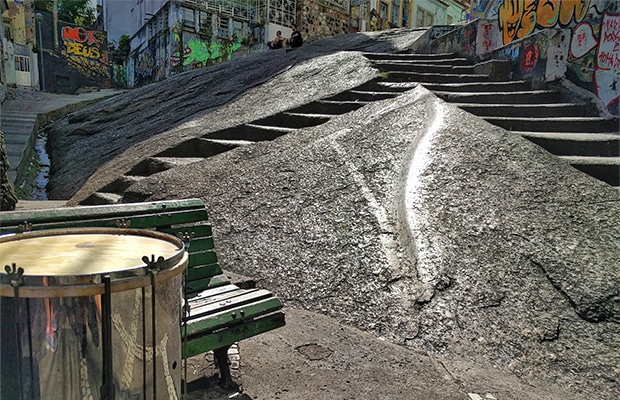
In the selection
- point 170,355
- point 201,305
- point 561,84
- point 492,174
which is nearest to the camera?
point 170,355

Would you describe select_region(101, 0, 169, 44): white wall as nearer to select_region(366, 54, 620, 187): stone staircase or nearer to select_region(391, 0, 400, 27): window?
select_region(391, 0, 400, 27): window

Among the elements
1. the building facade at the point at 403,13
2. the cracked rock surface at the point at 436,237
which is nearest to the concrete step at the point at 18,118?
the cracked rock surface at the point at 436,237

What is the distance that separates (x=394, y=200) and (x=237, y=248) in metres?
1.57

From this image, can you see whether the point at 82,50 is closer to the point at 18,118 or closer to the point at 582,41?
the point at 18,118

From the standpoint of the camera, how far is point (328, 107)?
7266 mm

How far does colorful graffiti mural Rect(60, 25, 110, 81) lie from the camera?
111ft

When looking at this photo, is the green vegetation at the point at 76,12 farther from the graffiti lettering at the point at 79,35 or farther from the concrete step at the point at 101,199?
the concrete step at the point at 101,199

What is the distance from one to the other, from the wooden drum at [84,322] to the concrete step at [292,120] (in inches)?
217

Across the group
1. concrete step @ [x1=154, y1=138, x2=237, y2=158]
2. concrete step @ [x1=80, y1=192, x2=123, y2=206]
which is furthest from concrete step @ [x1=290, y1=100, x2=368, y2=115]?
concrete step @ [x1=80, y1=192, x2=123, y2=206]

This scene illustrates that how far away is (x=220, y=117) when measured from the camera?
25.5ft

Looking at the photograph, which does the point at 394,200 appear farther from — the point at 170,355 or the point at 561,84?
the point at 561,84

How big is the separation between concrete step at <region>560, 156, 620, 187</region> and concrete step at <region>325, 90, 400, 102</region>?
3.21m

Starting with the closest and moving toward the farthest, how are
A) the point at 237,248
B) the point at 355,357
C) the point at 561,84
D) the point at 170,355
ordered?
1. the point at 170,355
2. the point at 355,357
3. the point at 237,248
4. the point at 561,84

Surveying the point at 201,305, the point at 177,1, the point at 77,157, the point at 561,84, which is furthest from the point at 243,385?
the point at 177,1
